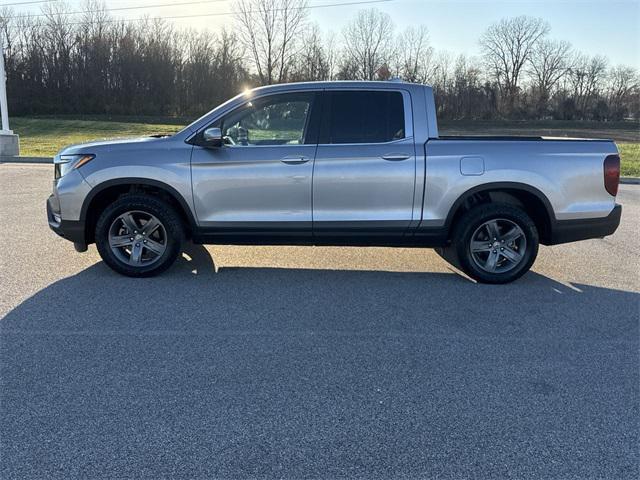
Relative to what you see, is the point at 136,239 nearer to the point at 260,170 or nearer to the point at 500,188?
the point at 260,170

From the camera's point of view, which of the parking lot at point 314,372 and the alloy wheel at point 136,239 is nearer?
the parking lot at point 314,372

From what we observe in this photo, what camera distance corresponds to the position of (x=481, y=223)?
5000 mm

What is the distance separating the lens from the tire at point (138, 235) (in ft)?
16.3

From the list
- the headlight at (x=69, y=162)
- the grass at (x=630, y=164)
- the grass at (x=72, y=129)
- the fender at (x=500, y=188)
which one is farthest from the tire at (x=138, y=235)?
the grass at (x=72, y=129)

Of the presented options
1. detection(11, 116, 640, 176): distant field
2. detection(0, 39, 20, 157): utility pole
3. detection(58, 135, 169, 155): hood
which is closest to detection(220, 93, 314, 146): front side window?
detection(58, 135, 169, 155): hood

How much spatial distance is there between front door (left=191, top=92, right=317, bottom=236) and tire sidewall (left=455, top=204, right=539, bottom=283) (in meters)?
1.59

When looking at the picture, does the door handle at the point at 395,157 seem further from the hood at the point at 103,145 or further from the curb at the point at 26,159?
the curb at the point at 26,159

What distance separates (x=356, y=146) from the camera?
15.9 ft

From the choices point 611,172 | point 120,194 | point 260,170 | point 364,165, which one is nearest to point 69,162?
point 120,194

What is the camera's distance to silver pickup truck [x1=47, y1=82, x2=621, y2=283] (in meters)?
4.85

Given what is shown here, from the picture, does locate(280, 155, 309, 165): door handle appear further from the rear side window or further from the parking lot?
the parking lot

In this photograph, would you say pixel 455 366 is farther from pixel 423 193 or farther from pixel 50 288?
pixel 50 288

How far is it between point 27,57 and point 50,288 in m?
62.3

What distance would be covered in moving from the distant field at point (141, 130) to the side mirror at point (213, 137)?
295 inches
